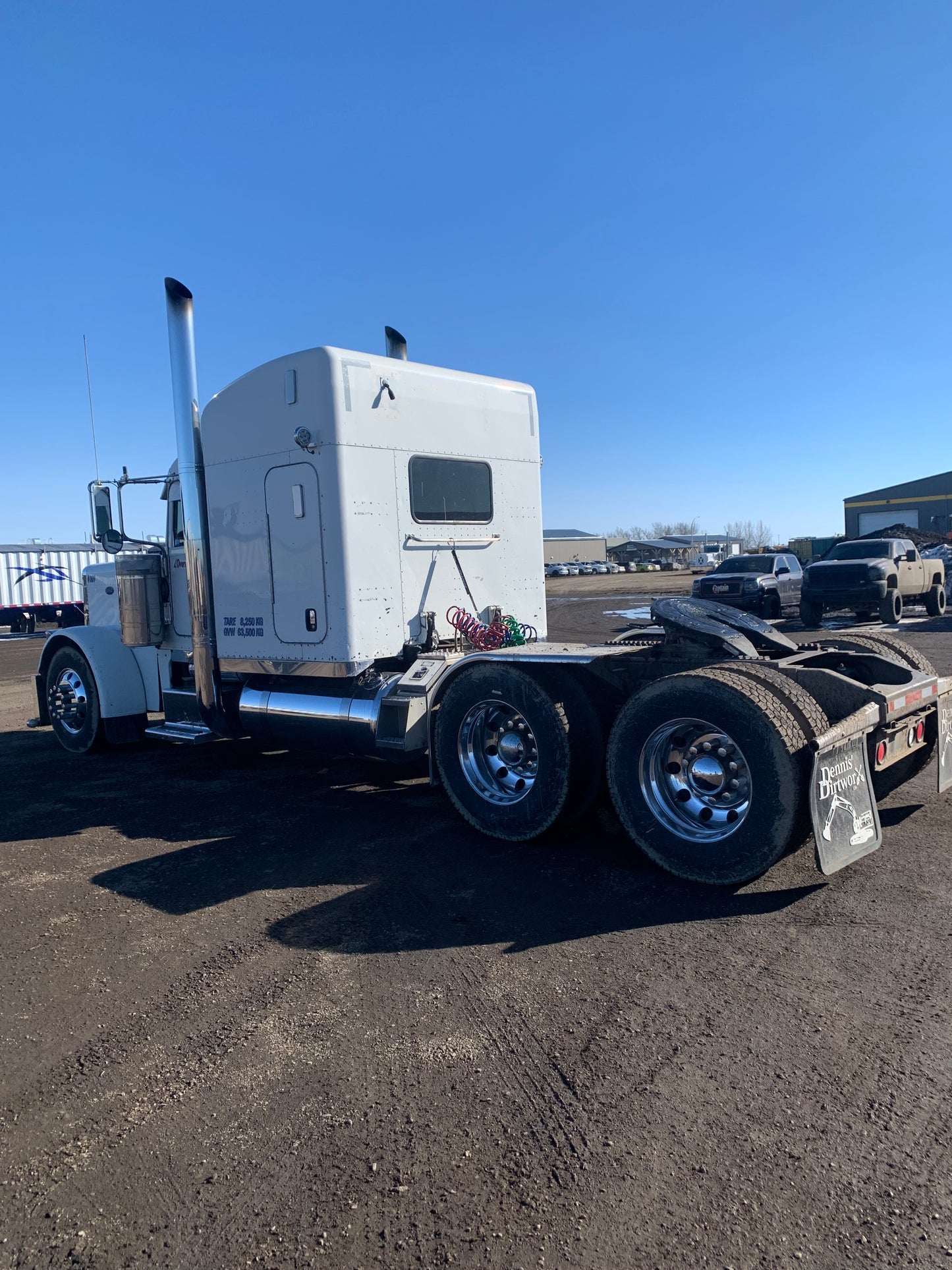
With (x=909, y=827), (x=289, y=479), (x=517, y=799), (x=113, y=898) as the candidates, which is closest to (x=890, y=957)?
(x=909, y=827)

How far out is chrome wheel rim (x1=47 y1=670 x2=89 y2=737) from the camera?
897 cm

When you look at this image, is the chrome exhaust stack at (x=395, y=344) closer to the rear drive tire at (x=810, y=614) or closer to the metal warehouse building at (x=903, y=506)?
the rear drive tire at (x=810, y=614)

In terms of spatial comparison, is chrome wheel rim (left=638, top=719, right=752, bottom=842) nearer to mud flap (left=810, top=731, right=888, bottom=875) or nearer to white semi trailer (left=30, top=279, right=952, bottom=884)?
white semi trailer (left=30, top=279, right=952, bottom=884)

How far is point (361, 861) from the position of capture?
539 cm

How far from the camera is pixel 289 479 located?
6672 mm

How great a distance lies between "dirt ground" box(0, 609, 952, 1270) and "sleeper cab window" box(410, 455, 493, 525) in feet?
8.67

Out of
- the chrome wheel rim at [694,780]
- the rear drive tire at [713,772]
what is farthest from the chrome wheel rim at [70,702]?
the chrome wheel rim at [694,780]

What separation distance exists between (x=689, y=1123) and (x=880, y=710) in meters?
2.67

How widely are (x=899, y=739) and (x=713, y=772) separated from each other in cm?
122

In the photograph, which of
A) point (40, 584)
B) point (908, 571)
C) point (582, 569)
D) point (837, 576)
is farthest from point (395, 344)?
point (582, 569)

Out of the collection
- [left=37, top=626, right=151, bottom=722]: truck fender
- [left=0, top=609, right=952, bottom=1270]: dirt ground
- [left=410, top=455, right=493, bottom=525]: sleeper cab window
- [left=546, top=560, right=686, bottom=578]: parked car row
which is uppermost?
[left=410, top=455, right=493, bottom=525]: sleeper cab window

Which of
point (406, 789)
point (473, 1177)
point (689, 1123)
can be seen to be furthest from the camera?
point (406, 789)

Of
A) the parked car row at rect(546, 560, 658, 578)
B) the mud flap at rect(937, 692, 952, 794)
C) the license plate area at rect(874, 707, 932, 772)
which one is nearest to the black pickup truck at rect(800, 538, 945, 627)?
the mud flap at rect(937, 692, 952, 794)

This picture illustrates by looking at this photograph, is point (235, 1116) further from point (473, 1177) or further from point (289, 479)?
point (289, 479)
